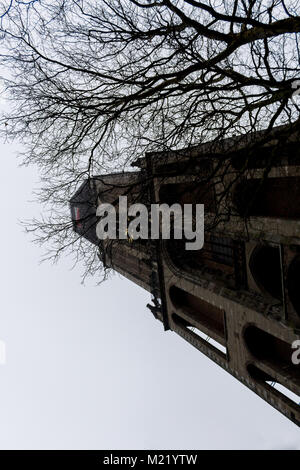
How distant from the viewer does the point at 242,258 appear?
48.1 feet

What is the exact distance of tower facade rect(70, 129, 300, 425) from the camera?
11087 mm

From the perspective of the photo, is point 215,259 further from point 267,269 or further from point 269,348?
point 269,348

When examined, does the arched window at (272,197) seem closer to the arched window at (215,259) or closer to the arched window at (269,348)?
the arched window at (215,259)

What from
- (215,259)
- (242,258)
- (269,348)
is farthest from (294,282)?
(215,259)

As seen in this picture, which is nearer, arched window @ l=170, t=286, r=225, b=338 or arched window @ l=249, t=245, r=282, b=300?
arched window @ l=249, t=245, r=282, b=300

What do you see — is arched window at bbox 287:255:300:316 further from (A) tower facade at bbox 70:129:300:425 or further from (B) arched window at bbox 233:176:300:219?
(B) arched window at bbox 233:176:300:219

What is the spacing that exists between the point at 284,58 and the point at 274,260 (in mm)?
7746

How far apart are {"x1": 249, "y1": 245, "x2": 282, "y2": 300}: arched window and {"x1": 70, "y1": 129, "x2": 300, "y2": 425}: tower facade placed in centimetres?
4

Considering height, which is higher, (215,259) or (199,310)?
(215,259)

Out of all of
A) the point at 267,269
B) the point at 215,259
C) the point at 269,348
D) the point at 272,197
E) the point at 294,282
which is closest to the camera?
the point at 294,282

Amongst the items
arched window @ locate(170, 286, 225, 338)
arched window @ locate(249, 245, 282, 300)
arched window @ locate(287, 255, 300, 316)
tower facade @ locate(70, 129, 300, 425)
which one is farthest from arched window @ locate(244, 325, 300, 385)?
arched window @ locate(287, 255, 300, 316)

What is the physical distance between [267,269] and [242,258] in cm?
110
